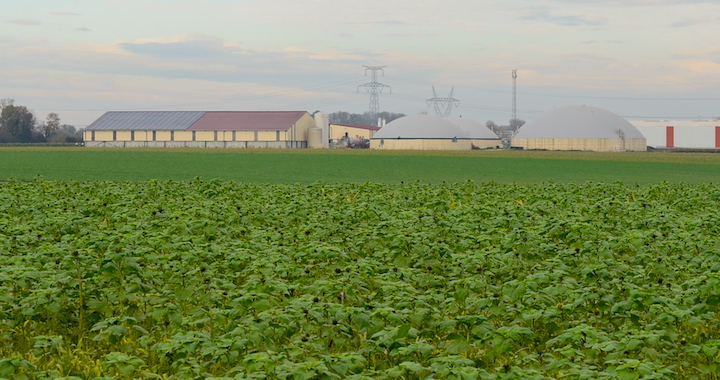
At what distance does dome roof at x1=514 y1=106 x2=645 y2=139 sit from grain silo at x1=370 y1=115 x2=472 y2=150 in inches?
468

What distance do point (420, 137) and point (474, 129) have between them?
30313 mm

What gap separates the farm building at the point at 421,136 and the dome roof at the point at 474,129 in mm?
17343

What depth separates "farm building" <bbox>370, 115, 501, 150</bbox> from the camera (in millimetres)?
134250

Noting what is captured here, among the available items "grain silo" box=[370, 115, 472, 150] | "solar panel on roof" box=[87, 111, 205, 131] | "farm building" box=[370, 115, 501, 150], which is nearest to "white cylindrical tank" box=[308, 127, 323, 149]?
"farm building" box=[370, 115, 501, 150]

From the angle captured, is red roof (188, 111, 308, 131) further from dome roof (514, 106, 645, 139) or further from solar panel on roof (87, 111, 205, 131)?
dome roof (514, 106, 645, 139)

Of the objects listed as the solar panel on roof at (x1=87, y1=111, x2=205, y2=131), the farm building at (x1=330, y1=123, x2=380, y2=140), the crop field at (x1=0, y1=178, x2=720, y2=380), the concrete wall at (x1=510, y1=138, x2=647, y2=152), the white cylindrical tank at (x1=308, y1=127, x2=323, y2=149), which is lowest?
the crop field at (x1=0, y1=178, x2=720, y2=380)

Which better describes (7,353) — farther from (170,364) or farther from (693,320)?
(693,320)

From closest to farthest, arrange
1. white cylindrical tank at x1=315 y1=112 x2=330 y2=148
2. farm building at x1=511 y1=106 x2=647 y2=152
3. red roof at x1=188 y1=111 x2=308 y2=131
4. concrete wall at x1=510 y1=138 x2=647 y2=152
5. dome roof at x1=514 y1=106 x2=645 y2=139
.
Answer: concrete wall at x1=510 y1=138 x2=647 y2=152, farm building at x1=511 y1=106 x2=647 y2=152, dome roof at x1=514 y1=106 x2=645 y2=139, red roof at x1=188 y1=111 x2=308 y2=131, white cylindrical tank at x1=315 y1=112 x2=330 y2=148

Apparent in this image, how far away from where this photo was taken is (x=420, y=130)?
5418 inches

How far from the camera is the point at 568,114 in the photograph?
452ft

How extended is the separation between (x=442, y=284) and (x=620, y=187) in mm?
19758

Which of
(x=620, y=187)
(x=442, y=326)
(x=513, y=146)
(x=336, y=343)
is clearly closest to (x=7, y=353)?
(x=336, y=343)

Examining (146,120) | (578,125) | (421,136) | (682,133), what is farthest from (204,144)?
(682,133)

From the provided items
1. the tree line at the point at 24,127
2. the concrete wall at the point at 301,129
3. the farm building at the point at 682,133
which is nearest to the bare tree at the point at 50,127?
the tree line at the point at 24,127
